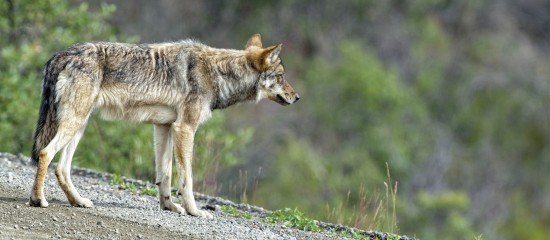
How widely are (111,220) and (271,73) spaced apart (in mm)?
3158

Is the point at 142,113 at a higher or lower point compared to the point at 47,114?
higher

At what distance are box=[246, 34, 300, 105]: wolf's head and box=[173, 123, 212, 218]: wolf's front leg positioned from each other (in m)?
1.34

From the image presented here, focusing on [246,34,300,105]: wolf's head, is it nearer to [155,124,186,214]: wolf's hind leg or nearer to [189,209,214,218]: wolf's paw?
[155,124,186,214]: wolf's hind leg

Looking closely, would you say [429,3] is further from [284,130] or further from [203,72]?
[203,72]

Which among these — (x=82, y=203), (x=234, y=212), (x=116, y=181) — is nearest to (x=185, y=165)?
(x=234, y=212)

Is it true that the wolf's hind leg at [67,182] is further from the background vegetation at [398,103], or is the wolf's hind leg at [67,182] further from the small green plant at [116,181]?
the background vegetation at [398,103]

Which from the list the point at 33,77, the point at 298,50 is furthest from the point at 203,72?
the point at 298,50

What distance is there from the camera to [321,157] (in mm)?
45438

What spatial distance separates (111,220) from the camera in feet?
38.3

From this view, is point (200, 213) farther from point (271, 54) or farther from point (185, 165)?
point (271, 54)

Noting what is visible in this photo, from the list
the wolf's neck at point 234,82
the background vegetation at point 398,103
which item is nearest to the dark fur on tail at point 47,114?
the wolf's neck at point 234,82

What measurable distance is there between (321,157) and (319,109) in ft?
16.0

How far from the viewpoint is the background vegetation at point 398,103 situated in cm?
3966

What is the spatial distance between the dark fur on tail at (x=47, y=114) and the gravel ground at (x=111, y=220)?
0.64 m
